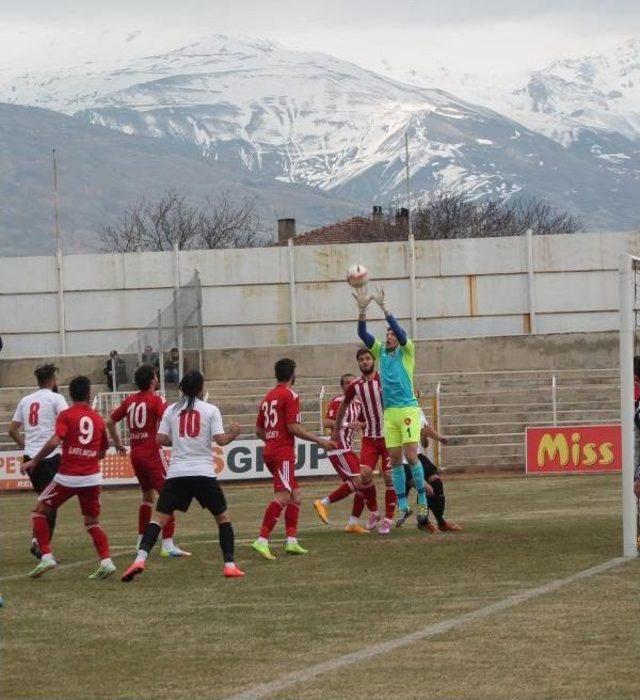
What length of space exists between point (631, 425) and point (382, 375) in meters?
3.63

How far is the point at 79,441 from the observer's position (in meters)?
15.4

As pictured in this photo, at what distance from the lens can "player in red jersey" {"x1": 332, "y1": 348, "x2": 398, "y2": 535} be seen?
1894 centimetres

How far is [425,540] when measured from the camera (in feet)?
58.6

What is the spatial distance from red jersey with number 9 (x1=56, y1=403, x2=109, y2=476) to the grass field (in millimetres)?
972

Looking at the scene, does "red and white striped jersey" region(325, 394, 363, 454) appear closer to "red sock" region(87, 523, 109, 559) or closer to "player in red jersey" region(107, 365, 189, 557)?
"player in red jersey" region(107, 365, 189, 557)

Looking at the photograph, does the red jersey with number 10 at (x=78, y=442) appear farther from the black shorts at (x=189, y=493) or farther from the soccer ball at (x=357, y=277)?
the soccer ball at (x=357, y=277)

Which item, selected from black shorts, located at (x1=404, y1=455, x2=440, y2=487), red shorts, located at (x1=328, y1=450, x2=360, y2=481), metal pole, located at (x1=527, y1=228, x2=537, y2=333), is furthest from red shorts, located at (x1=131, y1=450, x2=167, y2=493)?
metal pole, located at (x1=527, y1=228, x2=537, y2=333)

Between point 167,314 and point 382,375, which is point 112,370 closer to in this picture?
point 167,314

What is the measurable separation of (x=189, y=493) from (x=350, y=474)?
535 centimetres

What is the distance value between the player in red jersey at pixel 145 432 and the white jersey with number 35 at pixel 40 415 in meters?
0.86

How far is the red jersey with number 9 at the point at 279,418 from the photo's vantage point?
16516 millimetres

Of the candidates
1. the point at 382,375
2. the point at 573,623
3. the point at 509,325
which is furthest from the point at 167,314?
the point at 573,623

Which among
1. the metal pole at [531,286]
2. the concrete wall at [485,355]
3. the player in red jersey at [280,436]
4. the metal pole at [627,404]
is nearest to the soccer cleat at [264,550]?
the player in red jersey at [280,436]

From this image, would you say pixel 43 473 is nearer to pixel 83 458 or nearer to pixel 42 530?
pixel 42 530
